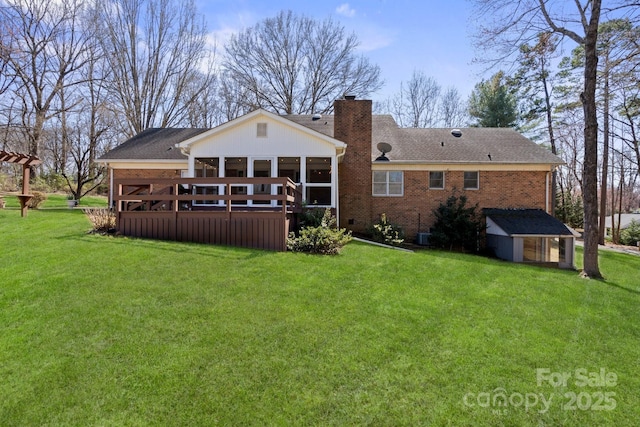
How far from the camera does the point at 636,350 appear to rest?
4512 mm

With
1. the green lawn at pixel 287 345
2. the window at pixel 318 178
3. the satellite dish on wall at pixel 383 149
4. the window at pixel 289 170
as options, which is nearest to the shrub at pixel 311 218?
the window at pixel 318 178

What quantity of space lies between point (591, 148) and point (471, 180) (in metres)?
5.27

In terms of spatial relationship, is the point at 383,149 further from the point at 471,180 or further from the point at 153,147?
the point at 153,147

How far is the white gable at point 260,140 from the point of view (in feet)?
39.2

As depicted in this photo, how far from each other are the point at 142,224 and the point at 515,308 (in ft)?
28.1

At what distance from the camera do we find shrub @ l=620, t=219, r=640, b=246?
73.5 ft

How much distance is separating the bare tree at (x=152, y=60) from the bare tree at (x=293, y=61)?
3.41 m

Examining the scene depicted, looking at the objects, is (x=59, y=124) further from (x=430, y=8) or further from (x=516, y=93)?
(x=516, y=93)

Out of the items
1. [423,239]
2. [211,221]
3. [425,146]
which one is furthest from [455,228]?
[211,221]

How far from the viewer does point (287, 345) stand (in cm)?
384

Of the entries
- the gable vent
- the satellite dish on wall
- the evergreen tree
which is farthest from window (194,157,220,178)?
the evergreen tree

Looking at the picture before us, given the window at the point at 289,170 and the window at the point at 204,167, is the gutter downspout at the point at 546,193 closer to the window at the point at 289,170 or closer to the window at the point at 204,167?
the window at the point at 289,170

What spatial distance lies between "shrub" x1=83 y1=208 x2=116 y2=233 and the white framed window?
13.2 metres

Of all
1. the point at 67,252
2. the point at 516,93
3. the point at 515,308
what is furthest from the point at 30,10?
the point at 516,93
